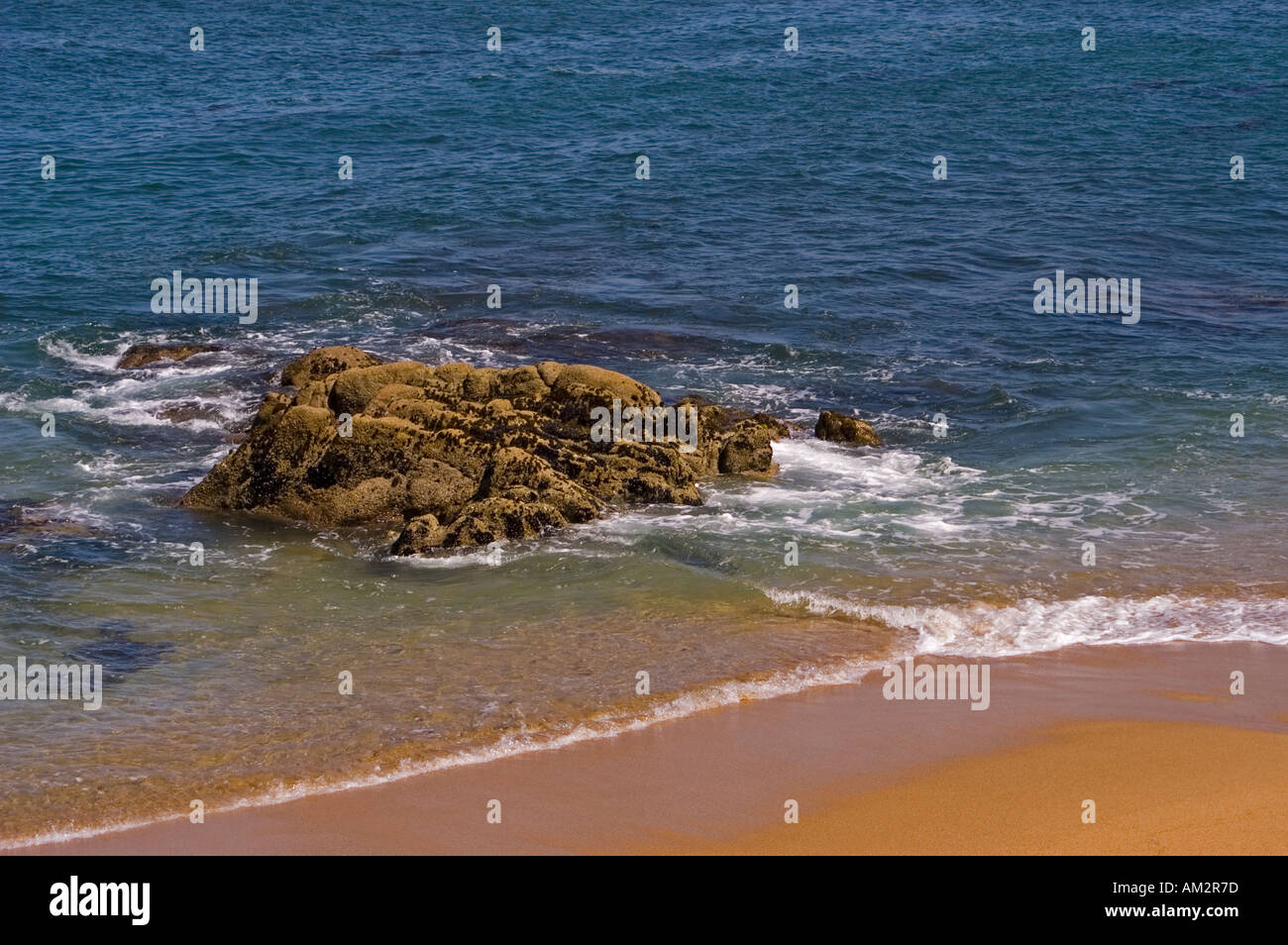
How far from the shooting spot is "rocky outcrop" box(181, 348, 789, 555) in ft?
66.1

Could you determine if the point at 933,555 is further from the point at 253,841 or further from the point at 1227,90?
the point at 1227,90

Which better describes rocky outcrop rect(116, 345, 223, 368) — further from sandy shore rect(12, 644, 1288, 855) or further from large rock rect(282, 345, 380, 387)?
sandy shore rect(12, 644, 1288, 855)

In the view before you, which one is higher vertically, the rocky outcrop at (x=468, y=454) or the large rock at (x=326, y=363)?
the large rock at (x=326, y=363)

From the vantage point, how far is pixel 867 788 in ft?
42.6

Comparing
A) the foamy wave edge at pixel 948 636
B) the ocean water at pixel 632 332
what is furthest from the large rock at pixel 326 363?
the foamy wave edge at pixel 948 636

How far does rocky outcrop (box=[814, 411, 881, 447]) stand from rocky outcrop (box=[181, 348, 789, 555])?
1.06m

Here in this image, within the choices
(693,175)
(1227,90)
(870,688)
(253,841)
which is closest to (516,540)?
(870,688)

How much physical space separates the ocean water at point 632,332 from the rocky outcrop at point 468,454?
58 cm

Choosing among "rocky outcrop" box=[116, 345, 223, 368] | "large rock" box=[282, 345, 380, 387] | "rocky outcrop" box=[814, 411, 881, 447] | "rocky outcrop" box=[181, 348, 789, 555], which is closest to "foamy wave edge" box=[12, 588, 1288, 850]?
"rocky outcrop" box=[181, 348, 789, 555]

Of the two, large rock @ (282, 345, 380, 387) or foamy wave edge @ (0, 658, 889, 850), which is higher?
large rock @ (282, 345, 380, 387)

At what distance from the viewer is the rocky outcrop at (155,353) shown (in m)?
27.4

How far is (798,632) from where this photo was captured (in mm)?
16562

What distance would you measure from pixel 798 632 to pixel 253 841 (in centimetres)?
677

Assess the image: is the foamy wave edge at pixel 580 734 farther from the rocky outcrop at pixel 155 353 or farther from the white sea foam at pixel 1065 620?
the rocky outcrop at pixel 155 353
